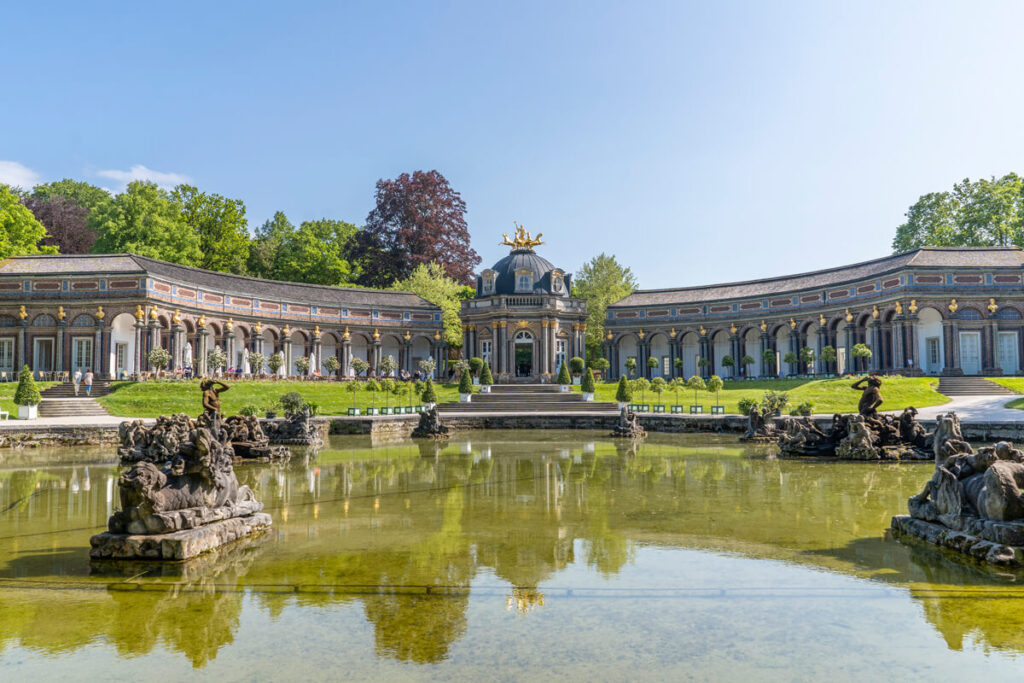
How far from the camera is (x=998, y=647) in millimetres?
4738

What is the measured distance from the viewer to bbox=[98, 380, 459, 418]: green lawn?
29.4m

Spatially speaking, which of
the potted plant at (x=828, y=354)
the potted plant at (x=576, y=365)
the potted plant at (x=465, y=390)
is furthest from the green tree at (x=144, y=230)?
the potted plant at (x=828, y=354)

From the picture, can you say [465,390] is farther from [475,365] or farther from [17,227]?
[17,227]

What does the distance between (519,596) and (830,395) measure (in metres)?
29.7

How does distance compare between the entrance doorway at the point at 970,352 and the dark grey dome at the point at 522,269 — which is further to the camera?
the dark grey dome at the point at 522,269

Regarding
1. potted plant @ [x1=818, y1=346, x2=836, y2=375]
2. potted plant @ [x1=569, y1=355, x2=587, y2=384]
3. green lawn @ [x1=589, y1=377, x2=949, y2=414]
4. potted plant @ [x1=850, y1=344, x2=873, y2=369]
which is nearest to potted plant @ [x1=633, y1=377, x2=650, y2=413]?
green lawn @ [x1=589, y1=377, x2=949, y2=414]

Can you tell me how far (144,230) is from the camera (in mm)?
48500

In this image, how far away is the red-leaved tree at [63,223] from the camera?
51.2m

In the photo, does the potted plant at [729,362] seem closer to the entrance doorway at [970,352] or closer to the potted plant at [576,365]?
the potted plant at [576,365]

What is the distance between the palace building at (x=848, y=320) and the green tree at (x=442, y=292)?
38.6 ft

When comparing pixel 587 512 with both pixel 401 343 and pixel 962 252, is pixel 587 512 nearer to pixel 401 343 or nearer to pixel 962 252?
pixel 962 252

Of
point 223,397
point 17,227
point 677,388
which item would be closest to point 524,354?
point 677,388

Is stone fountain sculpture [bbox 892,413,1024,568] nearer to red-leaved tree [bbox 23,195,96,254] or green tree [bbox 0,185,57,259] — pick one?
green tree [bbox 0,185,57,259]

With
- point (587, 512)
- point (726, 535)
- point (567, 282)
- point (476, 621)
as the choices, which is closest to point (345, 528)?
point (587, 512)
